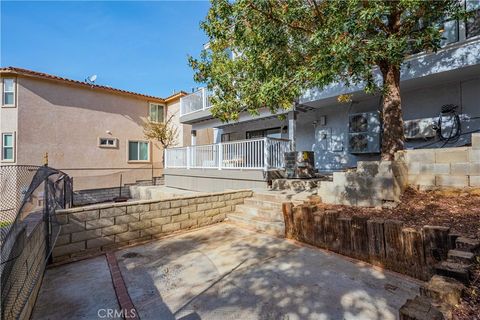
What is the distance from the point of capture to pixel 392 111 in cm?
521

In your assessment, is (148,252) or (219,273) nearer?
(219,273)

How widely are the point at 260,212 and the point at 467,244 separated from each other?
4124mm

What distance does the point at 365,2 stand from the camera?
12.4ft

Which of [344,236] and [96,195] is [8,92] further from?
[344,236]

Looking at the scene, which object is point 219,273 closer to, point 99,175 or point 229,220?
point 229,220

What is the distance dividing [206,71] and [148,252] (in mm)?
4349

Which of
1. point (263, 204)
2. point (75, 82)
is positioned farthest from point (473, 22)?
point (75, 82)

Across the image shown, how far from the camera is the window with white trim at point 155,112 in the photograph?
55.3 ft

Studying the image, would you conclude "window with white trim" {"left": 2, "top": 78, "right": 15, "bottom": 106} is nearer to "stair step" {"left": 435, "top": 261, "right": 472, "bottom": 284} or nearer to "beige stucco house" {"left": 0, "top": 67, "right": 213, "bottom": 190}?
"beige stucco house" {"left": 0, "top": 67, "right": 213, "bottom": 190}

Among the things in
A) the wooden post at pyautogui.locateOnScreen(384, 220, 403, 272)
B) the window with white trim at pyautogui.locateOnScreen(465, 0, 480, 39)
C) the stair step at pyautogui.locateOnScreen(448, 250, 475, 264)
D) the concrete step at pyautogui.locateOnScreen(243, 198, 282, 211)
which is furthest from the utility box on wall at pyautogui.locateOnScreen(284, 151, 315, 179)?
the stair step at pyautogui.locateOnScreen(448, 250, 475, 264)

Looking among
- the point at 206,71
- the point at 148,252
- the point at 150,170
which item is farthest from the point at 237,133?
the point at 148,252

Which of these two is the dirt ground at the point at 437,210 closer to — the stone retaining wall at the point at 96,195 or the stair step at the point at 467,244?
the stair step at the point at 467,244

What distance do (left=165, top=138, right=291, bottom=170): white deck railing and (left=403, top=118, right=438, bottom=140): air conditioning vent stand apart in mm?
3699

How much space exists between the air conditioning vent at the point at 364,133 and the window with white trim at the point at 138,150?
501 inches
